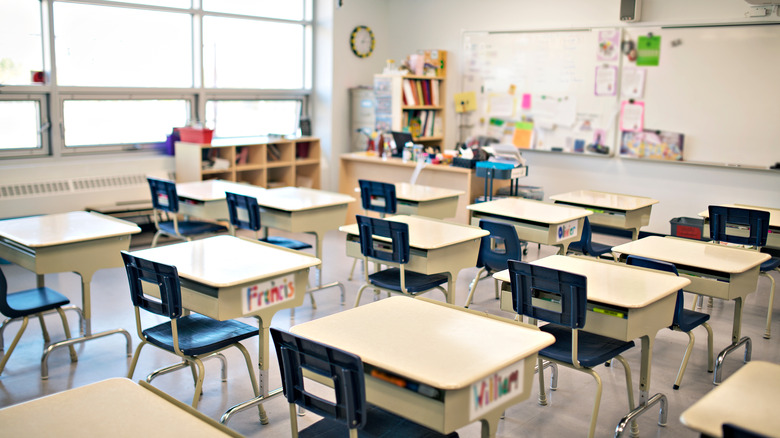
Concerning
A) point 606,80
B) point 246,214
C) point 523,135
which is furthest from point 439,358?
point 523,135

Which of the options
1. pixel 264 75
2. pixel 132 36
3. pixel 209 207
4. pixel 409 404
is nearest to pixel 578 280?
pixel 409 404

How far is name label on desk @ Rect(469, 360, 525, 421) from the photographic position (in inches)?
82.1

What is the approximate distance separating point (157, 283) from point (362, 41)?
6.39m

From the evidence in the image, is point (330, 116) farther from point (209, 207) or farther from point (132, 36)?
point (209, 207)

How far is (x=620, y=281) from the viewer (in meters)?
3.18

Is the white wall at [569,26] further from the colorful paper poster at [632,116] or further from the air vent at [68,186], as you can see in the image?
the air vent at [68,186]

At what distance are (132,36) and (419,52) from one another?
3462 mm

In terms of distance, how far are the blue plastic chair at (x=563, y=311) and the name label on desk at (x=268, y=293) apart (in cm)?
105

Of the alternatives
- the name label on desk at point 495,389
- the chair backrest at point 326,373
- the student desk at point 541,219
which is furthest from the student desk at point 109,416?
the student desk at point 541,219

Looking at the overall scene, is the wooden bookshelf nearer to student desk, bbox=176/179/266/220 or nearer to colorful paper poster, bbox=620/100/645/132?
colorful paper poster, bbox=620/100/645/132

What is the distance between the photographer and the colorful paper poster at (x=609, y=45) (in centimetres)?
740

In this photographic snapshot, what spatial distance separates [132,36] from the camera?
7012mm

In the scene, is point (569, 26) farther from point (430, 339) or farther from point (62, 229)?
point (430, 339)

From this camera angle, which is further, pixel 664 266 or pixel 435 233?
pixel 435 233
